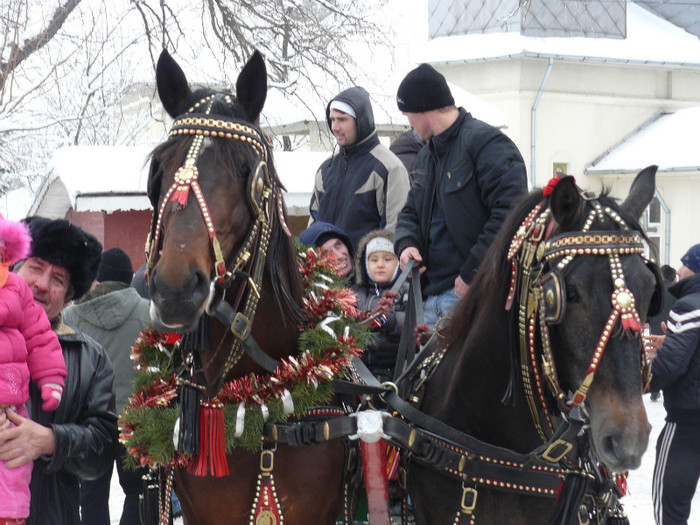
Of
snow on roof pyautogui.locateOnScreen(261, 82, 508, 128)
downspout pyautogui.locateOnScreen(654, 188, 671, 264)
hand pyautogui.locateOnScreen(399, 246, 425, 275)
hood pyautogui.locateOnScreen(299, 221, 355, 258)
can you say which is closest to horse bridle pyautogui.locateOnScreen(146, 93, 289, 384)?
hand pyautogui.locateOnScreen(399, 246, 425, 275)

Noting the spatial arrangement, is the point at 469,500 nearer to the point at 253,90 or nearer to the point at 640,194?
the point at 640,194

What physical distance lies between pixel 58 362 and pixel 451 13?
776 inches

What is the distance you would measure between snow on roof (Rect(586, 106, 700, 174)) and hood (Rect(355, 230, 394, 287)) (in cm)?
1622

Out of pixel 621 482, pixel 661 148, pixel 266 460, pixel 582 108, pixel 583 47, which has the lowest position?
pixel 621 482

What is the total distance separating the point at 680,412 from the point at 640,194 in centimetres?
343

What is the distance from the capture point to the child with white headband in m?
4.18

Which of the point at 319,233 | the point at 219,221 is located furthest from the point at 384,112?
the point at 219,221

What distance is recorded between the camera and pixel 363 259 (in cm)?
459

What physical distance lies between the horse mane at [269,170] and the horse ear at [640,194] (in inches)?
41.5

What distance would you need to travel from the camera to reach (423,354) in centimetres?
348

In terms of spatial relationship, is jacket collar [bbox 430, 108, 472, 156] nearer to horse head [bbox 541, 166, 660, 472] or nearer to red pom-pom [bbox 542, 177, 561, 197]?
red pom-pom [bbox 542, 177, 561, 197]

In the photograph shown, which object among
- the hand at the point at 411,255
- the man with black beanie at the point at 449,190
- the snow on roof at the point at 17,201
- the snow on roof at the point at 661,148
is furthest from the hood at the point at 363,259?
the snow on roof at the point at 17,201

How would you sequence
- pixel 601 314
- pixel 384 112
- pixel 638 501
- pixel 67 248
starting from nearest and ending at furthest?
pixel 601 314, pixel 67 248, pixel 638 501, pixel 384 112

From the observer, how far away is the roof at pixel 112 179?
34.7 feet
